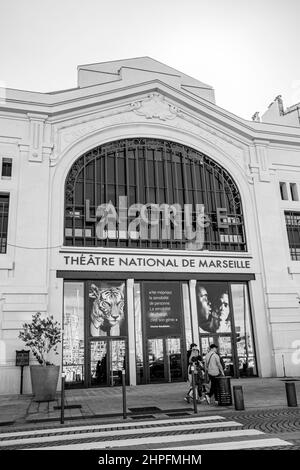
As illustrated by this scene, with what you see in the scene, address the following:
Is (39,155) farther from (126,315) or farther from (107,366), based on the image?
(107,366)

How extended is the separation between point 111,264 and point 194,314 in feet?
16.4

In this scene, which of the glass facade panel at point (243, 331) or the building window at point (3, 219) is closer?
the building window at point (3, 219)

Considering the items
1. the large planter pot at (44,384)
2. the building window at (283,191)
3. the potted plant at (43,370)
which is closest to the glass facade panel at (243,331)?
the building window at (283,191)

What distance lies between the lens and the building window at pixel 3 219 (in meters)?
19.8

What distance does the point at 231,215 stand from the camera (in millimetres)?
23719

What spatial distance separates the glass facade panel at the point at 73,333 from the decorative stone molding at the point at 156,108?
35.0 feet

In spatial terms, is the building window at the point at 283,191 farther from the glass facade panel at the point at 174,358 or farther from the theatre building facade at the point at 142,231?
the glass facade panel at the point at 174,358

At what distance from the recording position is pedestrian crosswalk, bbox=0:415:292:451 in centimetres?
730

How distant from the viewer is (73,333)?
766 inches

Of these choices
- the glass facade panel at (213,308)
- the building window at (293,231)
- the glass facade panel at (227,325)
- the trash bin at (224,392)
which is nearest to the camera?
the trash bin at (224,392)

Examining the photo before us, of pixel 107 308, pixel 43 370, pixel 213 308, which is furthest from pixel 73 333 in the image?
pixel 213 308

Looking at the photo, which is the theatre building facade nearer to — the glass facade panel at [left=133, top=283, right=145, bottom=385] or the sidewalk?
the glass facade panel at [left=133, top=283, right=145, bottom=385]

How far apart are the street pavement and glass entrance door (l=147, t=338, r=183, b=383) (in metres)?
4.57
